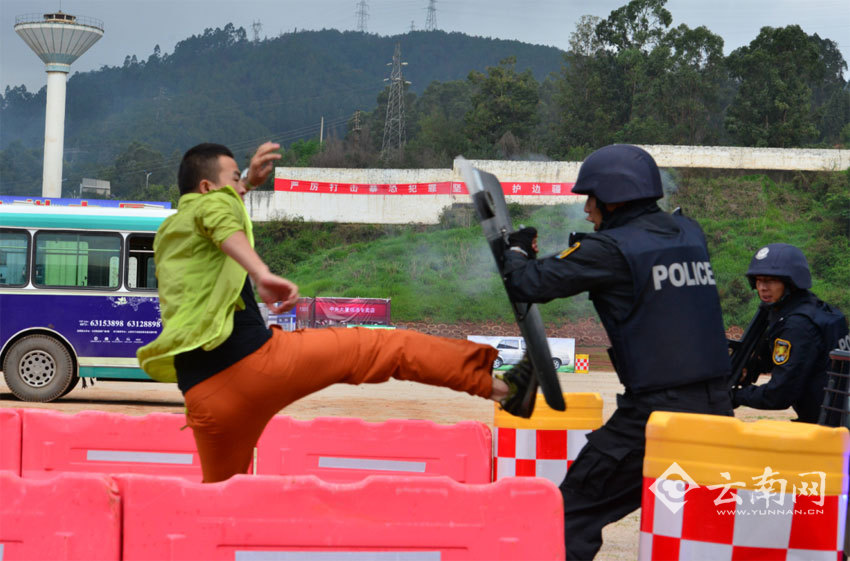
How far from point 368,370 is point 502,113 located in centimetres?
8375

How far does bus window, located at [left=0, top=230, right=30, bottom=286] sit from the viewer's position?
55.3 ft

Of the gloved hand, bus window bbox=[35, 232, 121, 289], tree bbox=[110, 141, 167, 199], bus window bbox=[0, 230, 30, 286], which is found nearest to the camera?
the gloved hand

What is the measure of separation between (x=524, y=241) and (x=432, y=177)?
196ft

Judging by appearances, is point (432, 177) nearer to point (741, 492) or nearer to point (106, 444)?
point (106, 444)

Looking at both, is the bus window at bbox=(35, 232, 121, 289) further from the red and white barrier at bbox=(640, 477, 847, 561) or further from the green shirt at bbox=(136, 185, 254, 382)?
the red and white barrier at bbox=(640, 477, 847, 561)

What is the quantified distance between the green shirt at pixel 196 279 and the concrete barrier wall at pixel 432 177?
2215 inches

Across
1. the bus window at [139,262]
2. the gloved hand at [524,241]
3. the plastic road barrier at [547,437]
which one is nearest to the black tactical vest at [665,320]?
the gloved hand at [524,241]

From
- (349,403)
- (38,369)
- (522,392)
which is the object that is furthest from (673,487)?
(38,369)

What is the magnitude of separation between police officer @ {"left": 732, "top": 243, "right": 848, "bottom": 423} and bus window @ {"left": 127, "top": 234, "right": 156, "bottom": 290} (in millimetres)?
12973

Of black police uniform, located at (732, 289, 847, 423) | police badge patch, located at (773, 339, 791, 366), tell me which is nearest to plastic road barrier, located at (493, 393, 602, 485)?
black police uniform, located at (732, 289, 847, 423)

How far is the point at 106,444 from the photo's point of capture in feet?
19.0

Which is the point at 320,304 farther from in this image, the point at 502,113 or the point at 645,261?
the point at 502,113

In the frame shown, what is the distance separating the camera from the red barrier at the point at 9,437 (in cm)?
569

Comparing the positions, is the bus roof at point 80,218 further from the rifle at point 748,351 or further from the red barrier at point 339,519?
the red barrier at point 339,519
